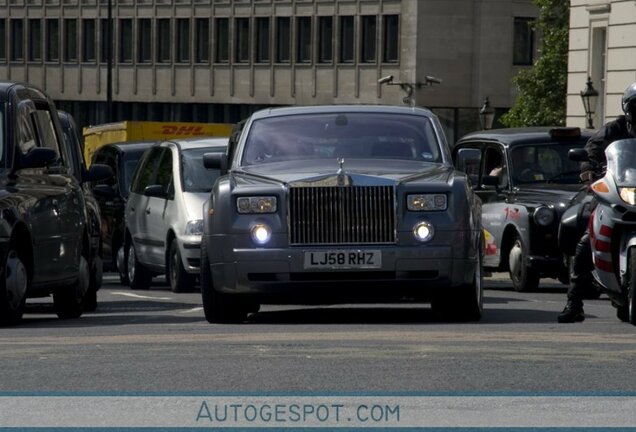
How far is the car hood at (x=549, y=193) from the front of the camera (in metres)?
23.9

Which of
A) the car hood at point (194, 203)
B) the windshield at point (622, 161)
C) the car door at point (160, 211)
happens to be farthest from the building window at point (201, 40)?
the windshield at point (622, 161)

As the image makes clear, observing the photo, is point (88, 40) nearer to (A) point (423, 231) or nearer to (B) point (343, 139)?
(B) point (343, 139)

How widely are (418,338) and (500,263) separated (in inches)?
502

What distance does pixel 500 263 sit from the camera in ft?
83.3

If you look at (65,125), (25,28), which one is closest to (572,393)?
(65,125)

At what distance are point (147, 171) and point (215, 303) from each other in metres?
11.3

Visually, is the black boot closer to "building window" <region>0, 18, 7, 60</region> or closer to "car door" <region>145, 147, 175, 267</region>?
"car door" <region>145, 147, 175, 267</region>

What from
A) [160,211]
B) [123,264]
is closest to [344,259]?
[160,211]

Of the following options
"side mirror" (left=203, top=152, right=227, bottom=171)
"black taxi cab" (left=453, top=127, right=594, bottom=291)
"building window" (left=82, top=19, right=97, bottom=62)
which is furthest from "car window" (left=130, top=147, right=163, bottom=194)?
"building window" (left=82, top=19, right=97, bottom=62)

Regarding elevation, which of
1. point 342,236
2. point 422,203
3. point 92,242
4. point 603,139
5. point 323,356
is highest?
point 603,139

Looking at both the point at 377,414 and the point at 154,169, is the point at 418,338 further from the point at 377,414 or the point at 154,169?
the point at 154,169

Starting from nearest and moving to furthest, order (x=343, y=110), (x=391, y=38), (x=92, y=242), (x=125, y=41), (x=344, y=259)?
(x=344, y=259) < (x=343, y=110) < (x=92, y=242) < (x=391, y=38) < (x=125, y=41)

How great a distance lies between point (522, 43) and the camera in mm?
92438

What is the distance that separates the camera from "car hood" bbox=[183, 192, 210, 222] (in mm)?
24562
